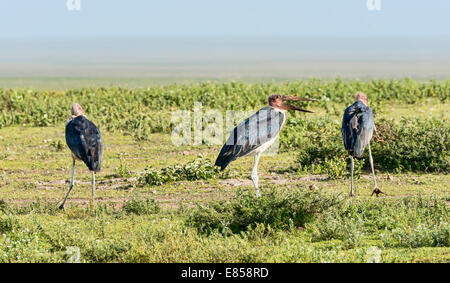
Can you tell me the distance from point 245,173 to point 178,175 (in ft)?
3.70

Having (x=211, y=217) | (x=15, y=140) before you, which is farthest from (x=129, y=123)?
(x=211, y=217)

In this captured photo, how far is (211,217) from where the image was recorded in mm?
8438

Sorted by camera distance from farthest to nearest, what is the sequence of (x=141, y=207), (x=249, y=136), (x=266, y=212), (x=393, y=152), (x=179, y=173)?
(x=393, y=152), (x=179, y=173), (x=249, y=136), (x=141, y=207), (x=266, y=212)

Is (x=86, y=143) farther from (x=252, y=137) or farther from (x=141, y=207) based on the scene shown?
(x=252, y=137)

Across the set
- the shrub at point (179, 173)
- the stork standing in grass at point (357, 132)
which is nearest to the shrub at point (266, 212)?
the stork standing in grass at point (357, 132)

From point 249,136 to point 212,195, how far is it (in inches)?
40.8

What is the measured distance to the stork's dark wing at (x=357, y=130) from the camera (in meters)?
10.1

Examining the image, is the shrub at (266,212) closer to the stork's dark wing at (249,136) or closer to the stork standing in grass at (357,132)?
the stork's dark wing at (249,136)

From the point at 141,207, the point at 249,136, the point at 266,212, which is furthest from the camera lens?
the point at 249,136

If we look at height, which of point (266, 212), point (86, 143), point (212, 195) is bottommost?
point (212, 195)

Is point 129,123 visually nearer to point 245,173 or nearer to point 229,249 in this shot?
point 245,173

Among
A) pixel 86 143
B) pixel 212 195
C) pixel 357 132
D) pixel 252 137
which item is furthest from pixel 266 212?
pixel 86 143

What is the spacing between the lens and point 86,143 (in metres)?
9.93

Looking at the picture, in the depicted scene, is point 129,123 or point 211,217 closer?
point 211,217
